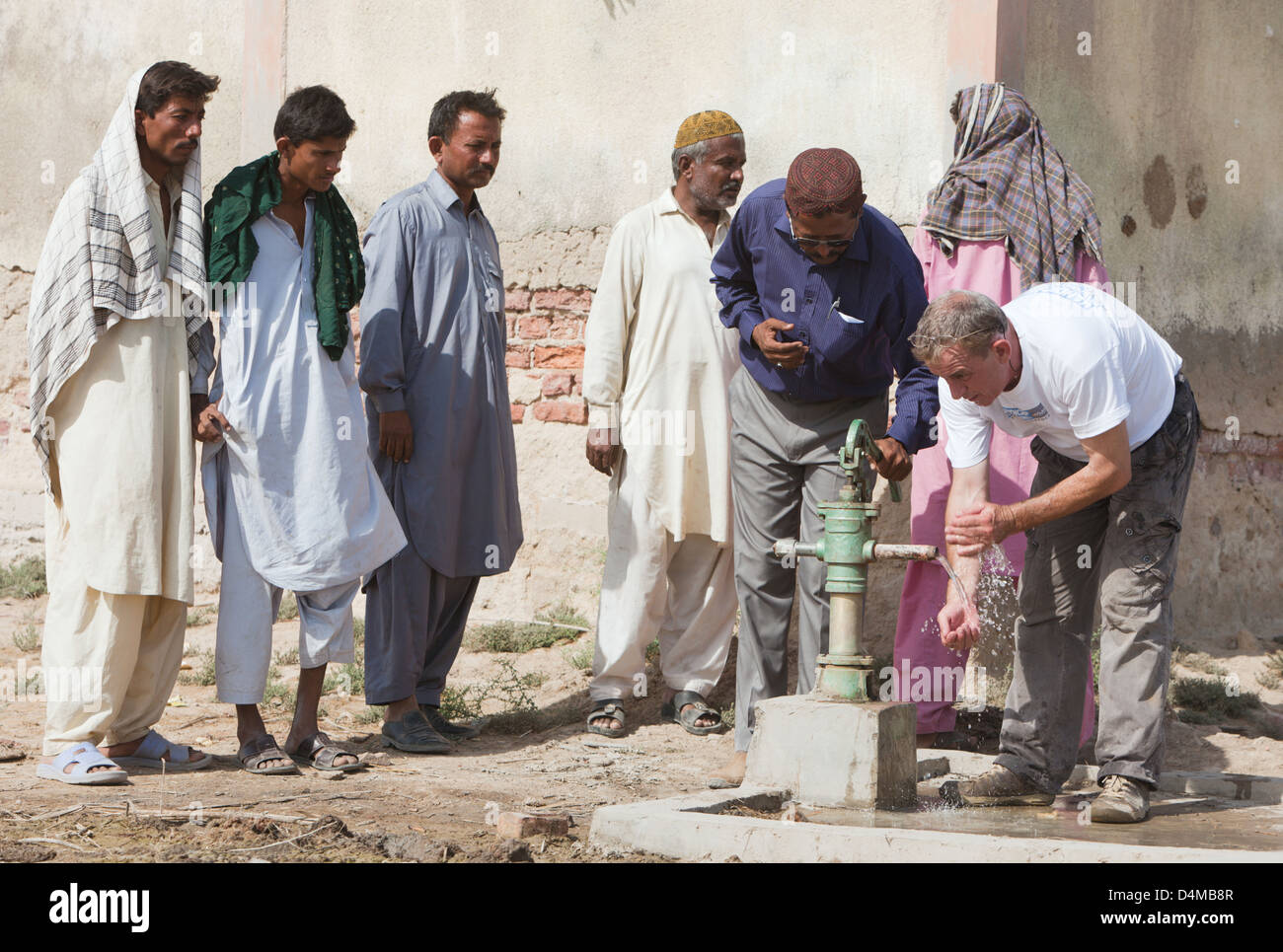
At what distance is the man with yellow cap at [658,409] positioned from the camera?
5.68 metres

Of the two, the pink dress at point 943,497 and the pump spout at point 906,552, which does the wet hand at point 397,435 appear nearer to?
the pink dress at point 943,497

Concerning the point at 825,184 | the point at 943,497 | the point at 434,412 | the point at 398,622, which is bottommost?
the point at 398,622

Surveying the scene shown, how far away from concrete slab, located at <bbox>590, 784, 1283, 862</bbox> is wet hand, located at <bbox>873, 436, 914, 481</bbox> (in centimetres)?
96

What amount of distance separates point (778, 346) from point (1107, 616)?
1.25 metres

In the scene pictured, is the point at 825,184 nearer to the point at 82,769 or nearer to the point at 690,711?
the point at 690,711

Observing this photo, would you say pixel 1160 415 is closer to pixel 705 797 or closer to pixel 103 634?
pixel 705 797

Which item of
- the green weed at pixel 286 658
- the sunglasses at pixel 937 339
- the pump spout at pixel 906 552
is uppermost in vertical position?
the sunglasses at pixel 937 339

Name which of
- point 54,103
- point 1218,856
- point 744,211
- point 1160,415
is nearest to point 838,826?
point 1218,856

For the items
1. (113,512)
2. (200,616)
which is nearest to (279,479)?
(113,512)

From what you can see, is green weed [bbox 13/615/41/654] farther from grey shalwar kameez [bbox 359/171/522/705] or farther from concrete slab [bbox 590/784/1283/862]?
concrete slab [bbox 590/784/1283/862]

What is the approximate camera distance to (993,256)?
17.7 ft

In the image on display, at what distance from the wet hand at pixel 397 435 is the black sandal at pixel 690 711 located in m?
1.39

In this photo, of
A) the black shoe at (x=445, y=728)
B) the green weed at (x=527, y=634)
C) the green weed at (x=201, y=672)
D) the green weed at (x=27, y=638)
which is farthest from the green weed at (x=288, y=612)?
the black shoe at (x=445, y=728)

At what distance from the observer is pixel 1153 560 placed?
166 inches
